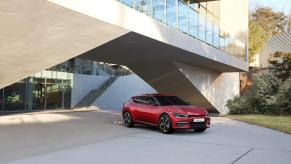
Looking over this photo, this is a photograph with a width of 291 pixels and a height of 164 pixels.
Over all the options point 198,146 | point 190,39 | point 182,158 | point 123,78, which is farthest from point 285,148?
point 123,78

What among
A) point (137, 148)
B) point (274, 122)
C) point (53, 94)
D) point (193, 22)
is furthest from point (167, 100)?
point (53, 94)

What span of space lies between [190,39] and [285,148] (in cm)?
1124

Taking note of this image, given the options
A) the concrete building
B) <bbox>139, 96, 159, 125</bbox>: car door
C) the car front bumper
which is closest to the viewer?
the concrete building

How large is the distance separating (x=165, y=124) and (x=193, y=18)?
9.17 meters

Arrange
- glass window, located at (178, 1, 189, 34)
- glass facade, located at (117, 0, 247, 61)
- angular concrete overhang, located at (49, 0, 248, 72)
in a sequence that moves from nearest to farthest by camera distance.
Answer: angular concrete overhang, located at (49, 0, 248, 72)
glass facade, located at (117, 0, 247, 61)
glass window, located at (178, 1, 189, 34)

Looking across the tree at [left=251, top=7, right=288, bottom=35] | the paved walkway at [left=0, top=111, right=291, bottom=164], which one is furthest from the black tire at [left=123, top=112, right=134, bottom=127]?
the tree at [left=251, top=7, right=288, bottom=35]

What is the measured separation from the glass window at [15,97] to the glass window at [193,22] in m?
12.8

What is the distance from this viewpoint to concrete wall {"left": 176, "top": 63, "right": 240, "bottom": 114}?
89.4 ft

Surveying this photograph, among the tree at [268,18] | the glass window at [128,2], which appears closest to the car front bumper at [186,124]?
the glass window at [128,2]

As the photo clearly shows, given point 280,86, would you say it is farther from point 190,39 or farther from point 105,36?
point 105,36

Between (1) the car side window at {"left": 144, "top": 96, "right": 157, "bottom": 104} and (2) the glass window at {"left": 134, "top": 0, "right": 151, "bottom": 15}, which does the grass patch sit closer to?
(1) the car side window at {"left": 144, "top": 96, "right": 157, "bottom": 104}

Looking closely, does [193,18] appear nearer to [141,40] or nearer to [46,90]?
[141,40]

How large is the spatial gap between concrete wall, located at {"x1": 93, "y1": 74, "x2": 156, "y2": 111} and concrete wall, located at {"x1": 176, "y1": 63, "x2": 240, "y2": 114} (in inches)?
345

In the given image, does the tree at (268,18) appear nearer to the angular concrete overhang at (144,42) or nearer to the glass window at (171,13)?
the angular concrete overhang at (144,42)
